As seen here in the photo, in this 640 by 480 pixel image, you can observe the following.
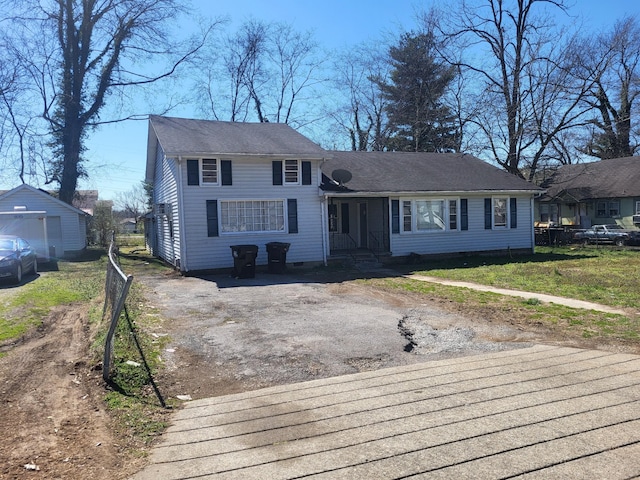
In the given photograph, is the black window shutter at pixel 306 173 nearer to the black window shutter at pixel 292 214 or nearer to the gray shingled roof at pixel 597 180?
the black window shutter at pixel 292 214

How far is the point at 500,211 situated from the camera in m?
21.4

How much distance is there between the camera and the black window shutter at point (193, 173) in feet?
52.7

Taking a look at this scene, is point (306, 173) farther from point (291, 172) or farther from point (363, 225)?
point (363, 225)

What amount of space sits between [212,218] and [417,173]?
9.69 metres

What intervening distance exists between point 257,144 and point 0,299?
9.79m

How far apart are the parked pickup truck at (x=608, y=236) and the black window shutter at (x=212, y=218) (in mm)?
20559

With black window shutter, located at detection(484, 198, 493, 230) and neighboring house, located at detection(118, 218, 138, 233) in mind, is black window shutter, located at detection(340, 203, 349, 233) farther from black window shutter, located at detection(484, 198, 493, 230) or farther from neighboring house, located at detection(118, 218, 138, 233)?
neighboring house, located at detection(118, 218, 138, 233)

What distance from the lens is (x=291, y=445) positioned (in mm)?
3816

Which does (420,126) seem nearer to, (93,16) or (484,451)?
(93,16)

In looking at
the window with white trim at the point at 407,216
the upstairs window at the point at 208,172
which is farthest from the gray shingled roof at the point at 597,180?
the upstairs window at the point at 208,172

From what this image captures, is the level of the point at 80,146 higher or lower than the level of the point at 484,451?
higher

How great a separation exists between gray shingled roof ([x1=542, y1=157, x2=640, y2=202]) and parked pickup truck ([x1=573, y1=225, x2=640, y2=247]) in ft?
15.5

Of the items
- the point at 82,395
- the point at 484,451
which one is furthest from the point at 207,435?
the point at 484,451

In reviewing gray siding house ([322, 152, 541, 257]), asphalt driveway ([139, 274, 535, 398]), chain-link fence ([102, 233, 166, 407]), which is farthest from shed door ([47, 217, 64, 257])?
chain-link fence ([102, 233, 166, 407])
